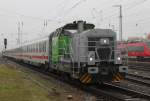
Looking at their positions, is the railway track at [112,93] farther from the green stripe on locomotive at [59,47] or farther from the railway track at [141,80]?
the railway track at [141,80]

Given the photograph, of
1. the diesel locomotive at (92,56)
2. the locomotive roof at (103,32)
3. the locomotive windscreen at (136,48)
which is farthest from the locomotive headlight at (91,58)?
the locomotive windscreen at (136,48)

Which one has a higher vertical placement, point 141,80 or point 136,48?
point 136,48

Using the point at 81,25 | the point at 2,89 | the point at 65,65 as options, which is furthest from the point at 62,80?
the point at 2,89

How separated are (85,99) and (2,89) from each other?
145 inches

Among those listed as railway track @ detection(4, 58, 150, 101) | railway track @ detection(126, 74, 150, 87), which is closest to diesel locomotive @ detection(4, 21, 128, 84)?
railway track @ detection(4, 58, 150, 101)

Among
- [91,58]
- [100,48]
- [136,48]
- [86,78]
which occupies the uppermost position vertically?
[136,48]

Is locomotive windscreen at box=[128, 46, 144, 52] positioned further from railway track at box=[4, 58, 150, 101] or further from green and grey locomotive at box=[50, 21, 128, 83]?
green and grey locomotive at box=[50, 21, 128, 83]

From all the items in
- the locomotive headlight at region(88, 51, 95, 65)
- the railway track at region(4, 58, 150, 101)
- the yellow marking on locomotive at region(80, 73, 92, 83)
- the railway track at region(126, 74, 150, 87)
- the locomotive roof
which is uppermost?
the locomotive roof

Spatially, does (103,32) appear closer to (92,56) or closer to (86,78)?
(92,56)

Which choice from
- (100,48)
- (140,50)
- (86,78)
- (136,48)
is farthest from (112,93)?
(136,48)

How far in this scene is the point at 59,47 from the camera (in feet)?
70.6

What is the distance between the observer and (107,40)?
59.2 ft

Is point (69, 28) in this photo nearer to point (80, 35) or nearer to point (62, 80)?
point (80, 35)

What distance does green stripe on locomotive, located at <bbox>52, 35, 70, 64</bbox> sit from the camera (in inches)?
790
